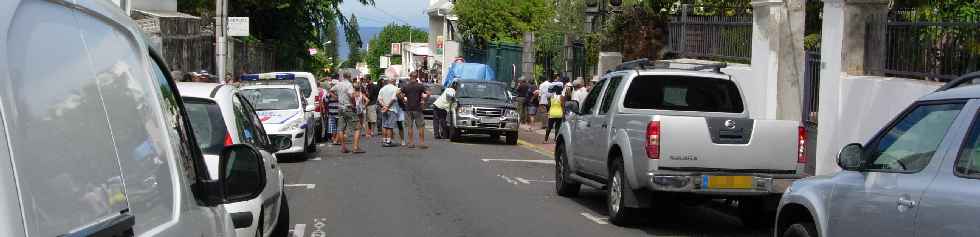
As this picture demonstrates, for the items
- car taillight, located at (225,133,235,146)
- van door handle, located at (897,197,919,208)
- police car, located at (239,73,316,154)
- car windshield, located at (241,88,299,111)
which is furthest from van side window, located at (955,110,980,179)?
car windshield, located at (241,88,299,111)

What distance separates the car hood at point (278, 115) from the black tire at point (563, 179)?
22.0 feet

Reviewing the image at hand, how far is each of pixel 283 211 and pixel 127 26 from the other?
5.70 m

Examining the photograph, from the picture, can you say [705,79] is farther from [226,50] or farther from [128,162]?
[226,50]

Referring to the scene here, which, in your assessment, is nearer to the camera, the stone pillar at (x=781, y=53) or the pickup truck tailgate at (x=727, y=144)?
the pickup truck tailgate at (x=727, y=144)

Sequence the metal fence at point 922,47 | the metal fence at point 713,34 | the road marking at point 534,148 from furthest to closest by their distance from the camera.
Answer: the road marking at point 534,148 → the metal fence at point 713,34 → the metal fence at point 922,47

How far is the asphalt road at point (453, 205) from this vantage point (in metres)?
11.7

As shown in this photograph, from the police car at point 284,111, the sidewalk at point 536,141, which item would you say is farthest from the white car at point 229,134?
the sidewalk at point 536,141

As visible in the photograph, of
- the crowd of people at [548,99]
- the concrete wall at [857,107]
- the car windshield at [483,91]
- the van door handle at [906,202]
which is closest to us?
the van door handle at [906,202]

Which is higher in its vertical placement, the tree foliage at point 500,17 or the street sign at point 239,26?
the tree foliage at point 500,17

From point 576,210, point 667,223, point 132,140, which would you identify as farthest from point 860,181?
point 576,210

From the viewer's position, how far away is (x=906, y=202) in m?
5.77

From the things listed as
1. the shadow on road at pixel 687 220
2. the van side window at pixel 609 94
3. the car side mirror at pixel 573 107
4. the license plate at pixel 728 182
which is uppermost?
the van side window at pixel 609 94

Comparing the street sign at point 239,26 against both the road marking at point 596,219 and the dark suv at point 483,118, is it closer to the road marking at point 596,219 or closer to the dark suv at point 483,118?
the dark suv at point 483,118

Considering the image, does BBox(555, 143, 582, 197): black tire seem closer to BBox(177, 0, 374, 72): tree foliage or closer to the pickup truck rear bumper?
the pickup truck rear bumper
